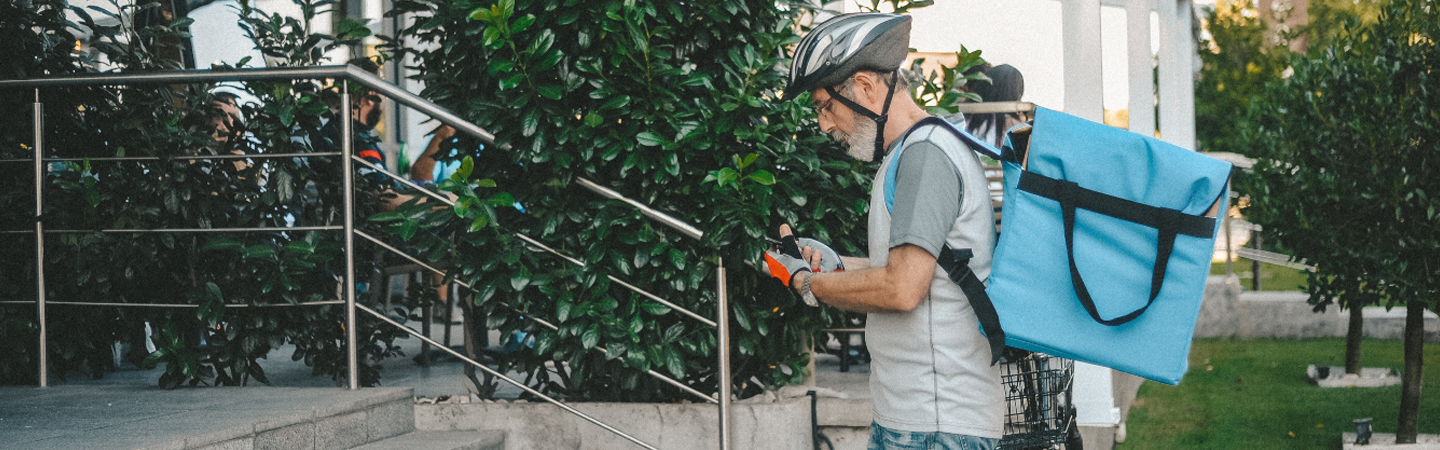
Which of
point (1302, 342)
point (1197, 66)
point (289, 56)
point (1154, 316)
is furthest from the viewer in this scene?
point (1197, 66)

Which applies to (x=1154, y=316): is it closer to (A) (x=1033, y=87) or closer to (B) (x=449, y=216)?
(B) (x=449, y=216)

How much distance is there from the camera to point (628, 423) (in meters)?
4.17

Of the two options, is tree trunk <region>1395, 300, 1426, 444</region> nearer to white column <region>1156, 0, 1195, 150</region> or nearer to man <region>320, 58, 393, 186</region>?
white column <region>1156, 0, 1195, 150</region>

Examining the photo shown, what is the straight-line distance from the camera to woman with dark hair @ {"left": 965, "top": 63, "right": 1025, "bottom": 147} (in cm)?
615

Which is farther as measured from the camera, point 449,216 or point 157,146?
point 157,146

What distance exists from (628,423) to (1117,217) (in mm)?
2377

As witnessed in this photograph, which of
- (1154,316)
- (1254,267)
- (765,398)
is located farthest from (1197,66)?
(1154,316)

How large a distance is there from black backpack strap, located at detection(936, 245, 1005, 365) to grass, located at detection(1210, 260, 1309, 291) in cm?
1212

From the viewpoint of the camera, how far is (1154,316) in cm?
219

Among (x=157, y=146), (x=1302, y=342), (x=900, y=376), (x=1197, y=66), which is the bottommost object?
(x=1302, y=342)

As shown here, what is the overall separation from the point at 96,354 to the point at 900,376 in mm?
3750

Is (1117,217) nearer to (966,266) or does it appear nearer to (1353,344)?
(966,266)

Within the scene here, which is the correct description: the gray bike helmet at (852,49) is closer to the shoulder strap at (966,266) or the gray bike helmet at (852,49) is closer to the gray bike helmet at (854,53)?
the gray bike helmet at (854,53)

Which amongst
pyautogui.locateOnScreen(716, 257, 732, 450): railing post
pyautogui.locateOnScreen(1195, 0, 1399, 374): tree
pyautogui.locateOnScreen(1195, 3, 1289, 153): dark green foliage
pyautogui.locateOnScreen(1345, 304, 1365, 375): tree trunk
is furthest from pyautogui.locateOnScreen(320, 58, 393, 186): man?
pyautogui.locateOnScreen(1195, 3, 1289, 153): dark green foliage
